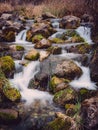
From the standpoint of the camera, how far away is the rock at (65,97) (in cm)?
730

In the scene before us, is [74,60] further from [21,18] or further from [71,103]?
[21,18]

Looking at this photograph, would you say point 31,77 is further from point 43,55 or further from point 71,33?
point 71,33

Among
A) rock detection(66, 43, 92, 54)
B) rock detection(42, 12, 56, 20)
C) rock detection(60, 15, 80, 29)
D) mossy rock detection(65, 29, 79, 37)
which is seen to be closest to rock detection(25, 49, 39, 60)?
rock detection(66, 43, 92, 54)

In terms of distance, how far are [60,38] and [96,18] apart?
2152 millimetres

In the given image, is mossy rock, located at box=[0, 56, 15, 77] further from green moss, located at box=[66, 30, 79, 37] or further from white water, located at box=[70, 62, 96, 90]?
green moss, located at box=[66, 30, 79, 37]

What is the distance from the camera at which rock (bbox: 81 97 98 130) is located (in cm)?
571

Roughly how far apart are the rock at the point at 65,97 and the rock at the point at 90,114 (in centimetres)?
129

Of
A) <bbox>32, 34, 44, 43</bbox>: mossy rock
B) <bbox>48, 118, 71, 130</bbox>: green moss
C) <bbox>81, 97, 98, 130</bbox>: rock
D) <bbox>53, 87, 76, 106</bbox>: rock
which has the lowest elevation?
<bbox>32, 34, 44, 43</bbox>: mossy rock

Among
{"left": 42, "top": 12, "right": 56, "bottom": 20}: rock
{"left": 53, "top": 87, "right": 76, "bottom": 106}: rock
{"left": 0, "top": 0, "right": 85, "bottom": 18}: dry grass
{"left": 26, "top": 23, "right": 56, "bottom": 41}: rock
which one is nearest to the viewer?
{"left": 53, "top": 87, "right": 76, "bottom": 106}: rock

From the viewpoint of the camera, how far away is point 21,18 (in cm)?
1673

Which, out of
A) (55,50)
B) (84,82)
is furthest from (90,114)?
(55,50)

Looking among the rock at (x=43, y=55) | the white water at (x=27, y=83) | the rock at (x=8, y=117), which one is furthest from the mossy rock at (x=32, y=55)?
the rock at (x=8, y=117)

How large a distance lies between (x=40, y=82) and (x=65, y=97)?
1250 millimetres

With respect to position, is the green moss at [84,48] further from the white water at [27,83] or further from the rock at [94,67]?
the white water at [27,83]
